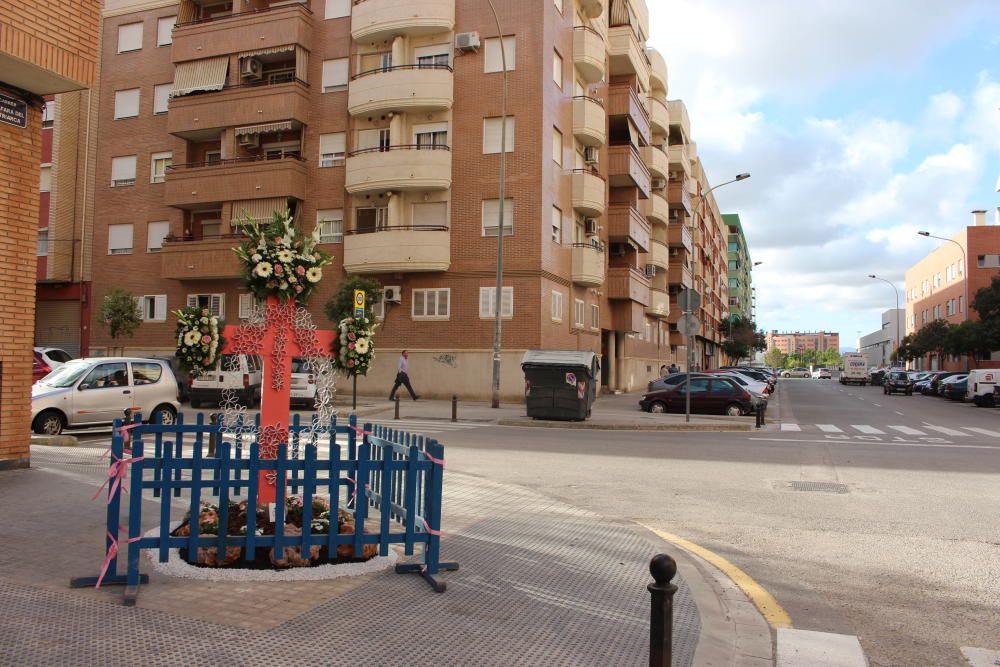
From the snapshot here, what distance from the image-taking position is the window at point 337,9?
30.5 meters

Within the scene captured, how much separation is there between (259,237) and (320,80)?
26816 mm

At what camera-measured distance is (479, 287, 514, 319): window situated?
90.9 ft

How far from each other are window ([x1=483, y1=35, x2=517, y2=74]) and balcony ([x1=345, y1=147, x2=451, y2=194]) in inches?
137

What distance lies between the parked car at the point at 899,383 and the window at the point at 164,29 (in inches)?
1814

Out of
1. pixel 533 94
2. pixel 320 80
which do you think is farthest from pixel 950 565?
pixel 320 80

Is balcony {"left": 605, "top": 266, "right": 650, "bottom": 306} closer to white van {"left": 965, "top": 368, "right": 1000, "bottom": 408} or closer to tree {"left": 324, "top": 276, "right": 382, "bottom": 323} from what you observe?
tree {"left": 324, "top": 276, "right": 382, "bottom": 323}

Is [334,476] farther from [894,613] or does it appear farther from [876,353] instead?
[876,353]

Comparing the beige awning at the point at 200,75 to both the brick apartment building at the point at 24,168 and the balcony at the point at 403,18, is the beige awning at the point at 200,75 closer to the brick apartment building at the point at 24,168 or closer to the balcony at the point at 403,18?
the balcony at the point at 403,18

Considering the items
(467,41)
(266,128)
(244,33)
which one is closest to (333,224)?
(266,128)

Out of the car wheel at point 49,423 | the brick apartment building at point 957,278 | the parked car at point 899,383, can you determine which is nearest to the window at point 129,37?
the car wheel at point 49,423

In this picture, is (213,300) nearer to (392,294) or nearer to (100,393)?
(392,294)

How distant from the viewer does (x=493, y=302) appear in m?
28.0

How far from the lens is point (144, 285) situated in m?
33.2

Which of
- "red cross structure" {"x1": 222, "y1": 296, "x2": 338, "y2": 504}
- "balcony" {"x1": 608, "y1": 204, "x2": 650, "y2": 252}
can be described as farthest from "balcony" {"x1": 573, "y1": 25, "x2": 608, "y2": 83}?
"red cross structure" {"x1": 222, "y1": 296, "x2": 338, "y2": 504}
